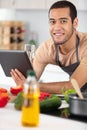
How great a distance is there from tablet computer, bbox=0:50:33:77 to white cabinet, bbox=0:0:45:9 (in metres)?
2.89

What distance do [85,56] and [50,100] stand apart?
1.05m

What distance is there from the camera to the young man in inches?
114

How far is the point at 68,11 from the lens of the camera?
296cm

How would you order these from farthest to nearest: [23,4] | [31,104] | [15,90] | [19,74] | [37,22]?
[37,22] < [23,4] < [19,74] < [15,90] < [31,104]

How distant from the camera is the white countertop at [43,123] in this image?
62.0 inches

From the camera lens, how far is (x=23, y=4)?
5504 millimetres

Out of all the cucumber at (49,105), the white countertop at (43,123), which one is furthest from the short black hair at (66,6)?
the white countertop at (43,123)

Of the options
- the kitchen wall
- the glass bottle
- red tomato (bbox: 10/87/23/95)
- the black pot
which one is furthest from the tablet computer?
the kitchen wall

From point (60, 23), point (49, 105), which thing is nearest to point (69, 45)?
point (60, 23)

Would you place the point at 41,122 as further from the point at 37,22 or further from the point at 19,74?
the point at 37,22

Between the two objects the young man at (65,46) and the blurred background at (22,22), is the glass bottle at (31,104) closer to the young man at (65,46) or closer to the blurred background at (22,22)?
the young man at (65,46)

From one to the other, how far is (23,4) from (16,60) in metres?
3.15

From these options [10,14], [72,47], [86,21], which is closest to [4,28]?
[10,14]

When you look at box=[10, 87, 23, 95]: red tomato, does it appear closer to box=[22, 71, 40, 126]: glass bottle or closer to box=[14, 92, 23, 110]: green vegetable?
box=[14, 92, 23, 110]: green vegetable
